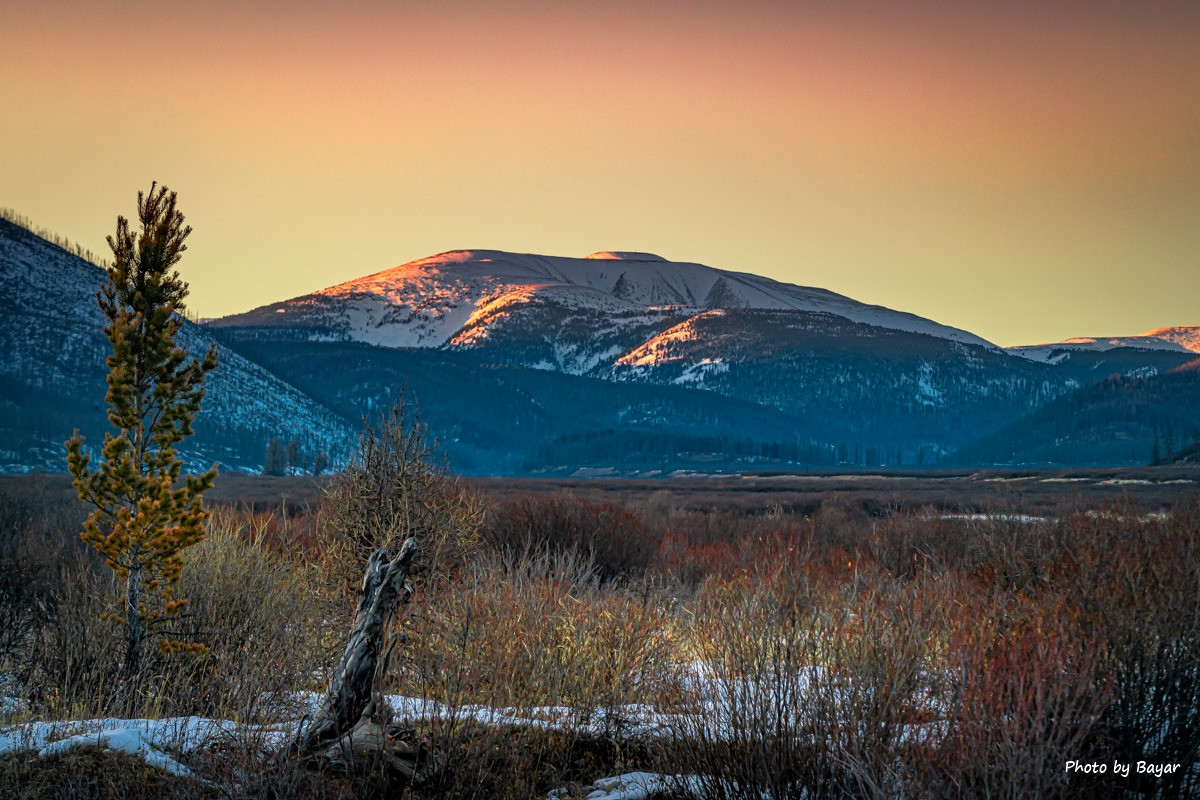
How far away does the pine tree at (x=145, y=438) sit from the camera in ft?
40.1

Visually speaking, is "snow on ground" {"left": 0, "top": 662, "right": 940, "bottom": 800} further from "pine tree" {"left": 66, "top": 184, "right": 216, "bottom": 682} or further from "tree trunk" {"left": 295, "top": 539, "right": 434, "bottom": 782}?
"pine tree" {"left": 66, "top": 184, "right": 216, "bottom": 682}

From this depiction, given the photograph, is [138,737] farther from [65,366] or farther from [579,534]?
[65,366]

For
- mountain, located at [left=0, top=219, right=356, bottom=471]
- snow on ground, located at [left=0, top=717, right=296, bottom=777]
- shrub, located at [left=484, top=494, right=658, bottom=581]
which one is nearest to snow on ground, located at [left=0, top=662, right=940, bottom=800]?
snow on ground, located at [left=0, top=717, right=296, bottom=777]

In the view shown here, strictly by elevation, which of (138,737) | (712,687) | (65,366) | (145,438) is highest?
(65,366)

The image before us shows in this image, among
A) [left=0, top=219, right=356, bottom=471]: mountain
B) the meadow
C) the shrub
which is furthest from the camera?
[left=0, top=219, right=356, bottom=471]: mountain

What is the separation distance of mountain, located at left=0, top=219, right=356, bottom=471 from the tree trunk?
11911 centimetres

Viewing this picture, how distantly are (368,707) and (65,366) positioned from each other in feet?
455

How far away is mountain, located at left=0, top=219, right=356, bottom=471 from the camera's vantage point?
125 metres

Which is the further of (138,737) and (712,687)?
(138,737)

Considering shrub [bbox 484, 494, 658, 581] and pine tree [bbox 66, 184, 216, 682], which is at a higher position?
pine tree [bbox 66, 184, 216, 682]

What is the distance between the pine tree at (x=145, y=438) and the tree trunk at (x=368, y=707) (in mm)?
3636

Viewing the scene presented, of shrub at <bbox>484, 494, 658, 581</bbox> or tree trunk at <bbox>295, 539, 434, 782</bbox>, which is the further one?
shrub at <bbox>484, 494, 658, 581</bbox>

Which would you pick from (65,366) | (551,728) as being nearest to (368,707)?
(551,728)

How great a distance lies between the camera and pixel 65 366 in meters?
133
